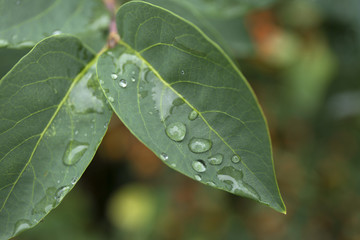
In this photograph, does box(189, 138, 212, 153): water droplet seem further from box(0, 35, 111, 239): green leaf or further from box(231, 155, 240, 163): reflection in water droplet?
box(0, 35, 111, 239): green leaf

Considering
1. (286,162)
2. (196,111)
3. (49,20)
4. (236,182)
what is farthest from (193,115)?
(286,162)

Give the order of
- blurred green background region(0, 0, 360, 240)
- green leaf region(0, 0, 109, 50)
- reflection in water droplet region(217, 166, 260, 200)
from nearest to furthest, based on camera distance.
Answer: reflection in water droplet region(217, 166, 260, 200) < green leaf region(0, 0, 109, 50) < blurred green background region(0, 0, 360, 240)

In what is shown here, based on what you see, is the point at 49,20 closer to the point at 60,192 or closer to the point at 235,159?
the point at 60,192

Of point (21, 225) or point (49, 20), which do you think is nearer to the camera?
point (21, 225)

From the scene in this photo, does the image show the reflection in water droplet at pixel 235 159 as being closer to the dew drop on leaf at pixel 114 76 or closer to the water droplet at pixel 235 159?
the water droplet at pixel 235 159

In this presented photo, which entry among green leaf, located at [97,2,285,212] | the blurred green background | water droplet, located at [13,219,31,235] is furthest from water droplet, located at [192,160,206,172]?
the blurred green background

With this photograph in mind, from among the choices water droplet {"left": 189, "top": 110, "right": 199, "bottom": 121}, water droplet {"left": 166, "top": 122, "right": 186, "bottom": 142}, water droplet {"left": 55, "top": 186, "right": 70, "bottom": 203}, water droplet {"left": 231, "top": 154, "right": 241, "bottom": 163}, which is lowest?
water droplet {"left": 55, "top": 186, "right": 70, "bottom": 203}

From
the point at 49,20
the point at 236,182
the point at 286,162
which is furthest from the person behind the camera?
the point at 286,162
